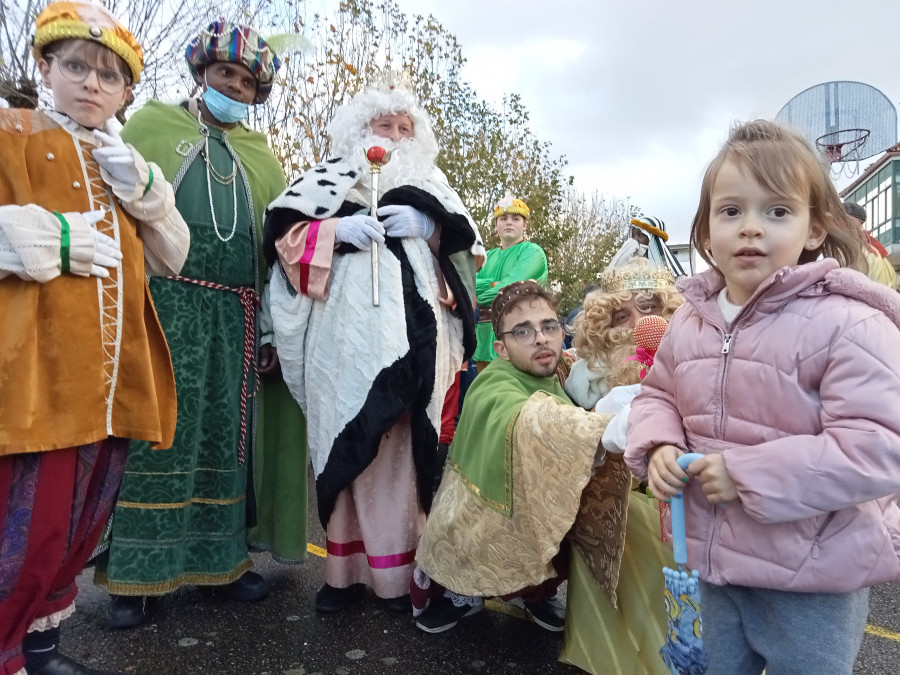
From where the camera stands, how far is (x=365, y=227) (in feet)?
9.00

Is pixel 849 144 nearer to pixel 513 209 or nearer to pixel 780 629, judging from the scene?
pixel 513 209

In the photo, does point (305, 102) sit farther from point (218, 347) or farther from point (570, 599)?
point (570, 599)

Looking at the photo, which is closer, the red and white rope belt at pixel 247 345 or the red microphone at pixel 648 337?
the red microphone at pixel 648 337

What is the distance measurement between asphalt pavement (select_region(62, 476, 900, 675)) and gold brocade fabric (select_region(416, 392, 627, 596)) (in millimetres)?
261

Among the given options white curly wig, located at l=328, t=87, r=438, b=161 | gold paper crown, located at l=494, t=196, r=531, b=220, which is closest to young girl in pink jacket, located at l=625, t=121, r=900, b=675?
white curly wig, located at l=328, t=87, r=438, b=161

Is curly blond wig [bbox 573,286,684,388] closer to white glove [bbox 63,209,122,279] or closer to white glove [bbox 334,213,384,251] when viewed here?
white glove [bbox 334,213,384,251]

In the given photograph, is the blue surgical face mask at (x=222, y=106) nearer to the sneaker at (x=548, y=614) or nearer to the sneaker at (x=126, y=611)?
the sneaker at (x=126, y=611)

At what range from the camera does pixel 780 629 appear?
1.38 m

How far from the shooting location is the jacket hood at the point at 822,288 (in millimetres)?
1328

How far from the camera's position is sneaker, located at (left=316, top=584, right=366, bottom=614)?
8.97 feet

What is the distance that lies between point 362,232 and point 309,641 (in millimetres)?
1535

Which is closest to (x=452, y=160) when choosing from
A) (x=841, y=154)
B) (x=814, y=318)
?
(x=841, y=154)

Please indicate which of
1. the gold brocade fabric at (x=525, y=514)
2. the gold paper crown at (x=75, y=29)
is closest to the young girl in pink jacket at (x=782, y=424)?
the gold brocade fabric at (x=525, y=514)

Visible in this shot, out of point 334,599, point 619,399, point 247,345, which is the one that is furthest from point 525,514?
point 247,345
